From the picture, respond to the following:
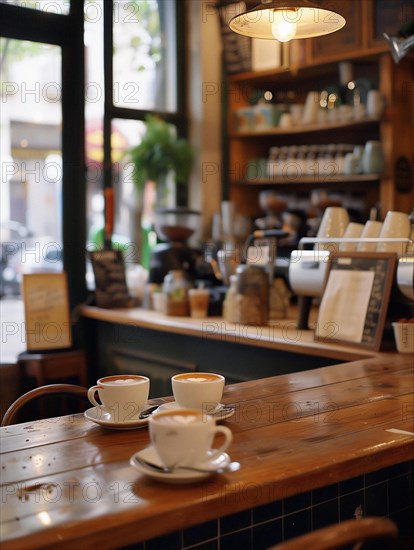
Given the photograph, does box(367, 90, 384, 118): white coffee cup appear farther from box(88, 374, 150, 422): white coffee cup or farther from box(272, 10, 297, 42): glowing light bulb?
box(88, 374, 150, 422): white coffee cup

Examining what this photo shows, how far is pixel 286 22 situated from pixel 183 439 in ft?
4.71

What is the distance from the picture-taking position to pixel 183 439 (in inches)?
50.2

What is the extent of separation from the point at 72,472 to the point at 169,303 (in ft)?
8.67

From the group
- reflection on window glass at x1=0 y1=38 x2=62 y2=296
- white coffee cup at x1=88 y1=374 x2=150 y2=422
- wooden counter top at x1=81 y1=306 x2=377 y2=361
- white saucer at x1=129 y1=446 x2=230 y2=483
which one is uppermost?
reflection on window glass at x1=0 y1=38 x2=62 y2=296

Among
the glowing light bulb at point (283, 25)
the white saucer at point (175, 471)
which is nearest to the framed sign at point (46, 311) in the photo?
the glowing light bulb at point (283, 25)

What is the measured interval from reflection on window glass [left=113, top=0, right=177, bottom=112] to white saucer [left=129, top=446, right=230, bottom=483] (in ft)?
12.4

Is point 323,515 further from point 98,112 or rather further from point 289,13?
point 98,112

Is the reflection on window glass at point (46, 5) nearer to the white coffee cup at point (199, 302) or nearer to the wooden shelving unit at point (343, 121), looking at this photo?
the wooden shelving unit at point (343, 121)

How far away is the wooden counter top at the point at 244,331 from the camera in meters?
2.83

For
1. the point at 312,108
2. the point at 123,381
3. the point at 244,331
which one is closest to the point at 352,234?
the point at 244,331

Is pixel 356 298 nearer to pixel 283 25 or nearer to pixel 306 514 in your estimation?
pixel 283 25

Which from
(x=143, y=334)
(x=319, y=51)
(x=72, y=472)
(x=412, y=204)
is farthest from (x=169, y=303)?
(x=72, y=472)

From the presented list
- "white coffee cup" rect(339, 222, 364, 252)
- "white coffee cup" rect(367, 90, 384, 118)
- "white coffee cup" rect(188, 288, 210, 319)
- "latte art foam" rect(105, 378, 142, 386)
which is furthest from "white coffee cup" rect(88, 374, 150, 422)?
"white coffee cup" rect(367, 90, 384, 118)

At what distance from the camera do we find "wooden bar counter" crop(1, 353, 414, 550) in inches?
45.9
